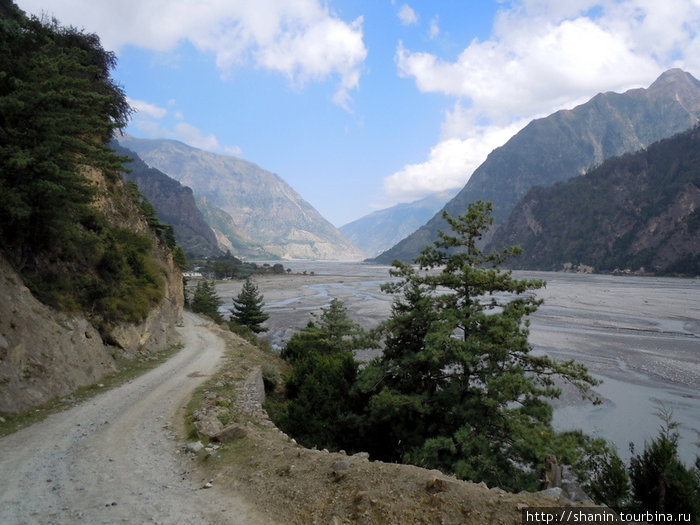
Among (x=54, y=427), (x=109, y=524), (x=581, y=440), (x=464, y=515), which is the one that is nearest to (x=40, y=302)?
(x=54, y=427)

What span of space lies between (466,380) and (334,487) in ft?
19.9

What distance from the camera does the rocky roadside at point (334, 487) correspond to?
16.9 feet

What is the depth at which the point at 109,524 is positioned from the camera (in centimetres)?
502

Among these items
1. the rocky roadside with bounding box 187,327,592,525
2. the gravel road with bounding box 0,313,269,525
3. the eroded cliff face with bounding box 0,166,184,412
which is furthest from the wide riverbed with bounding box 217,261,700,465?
the eroded cliff face with bounding box 0,166,184,412

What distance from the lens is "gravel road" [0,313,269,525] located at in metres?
5.33

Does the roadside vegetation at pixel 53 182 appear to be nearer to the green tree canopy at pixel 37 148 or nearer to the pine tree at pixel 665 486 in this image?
the green tree canopy at pixel 37 148

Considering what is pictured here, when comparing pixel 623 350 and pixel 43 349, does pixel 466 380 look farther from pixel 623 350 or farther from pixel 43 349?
pixel 623 350

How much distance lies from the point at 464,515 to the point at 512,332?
6.41m

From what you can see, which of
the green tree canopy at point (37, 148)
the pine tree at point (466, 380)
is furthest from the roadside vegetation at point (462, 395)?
the green tree canopy at point (37, 148)

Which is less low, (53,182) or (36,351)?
(53,182)

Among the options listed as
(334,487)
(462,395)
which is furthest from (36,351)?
(462,395)

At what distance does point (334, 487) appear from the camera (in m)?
6.07

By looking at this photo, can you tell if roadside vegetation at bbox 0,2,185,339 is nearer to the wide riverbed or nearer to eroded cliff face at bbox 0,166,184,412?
eroded cliff face at bbox 0,166,184,412

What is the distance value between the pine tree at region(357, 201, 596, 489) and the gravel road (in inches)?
226
